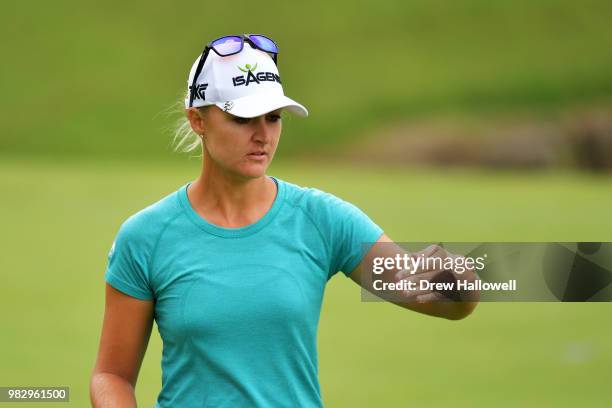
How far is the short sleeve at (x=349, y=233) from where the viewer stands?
138 inches

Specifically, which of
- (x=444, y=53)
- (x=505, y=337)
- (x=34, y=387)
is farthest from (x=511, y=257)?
(x=444, y=53)

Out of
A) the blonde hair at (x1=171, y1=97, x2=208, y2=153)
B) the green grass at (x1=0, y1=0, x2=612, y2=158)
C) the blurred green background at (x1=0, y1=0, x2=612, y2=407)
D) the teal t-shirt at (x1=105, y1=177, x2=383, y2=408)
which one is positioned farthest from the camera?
the green grass at (x1=0, y1=0, x2=612, y2=158)

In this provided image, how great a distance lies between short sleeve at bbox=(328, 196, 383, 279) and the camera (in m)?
3.51

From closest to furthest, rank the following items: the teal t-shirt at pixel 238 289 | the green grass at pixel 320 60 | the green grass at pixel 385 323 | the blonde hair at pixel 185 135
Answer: the teal t-shirt at pixel 238 289
the blonde hair at pixel 185 135
the green grass at pixel 385 323
the green grass at pixel 320 60

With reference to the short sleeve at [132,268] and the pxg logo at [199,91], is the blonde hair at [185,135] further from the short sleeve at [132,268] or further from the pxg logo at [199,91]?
the short sleeve at [132,268]

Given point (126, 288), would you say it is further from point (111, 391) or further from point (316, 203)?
point (316, 203)

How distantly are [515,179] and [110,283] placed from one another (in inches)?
799

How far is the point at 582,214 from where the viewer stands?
16.5 metres

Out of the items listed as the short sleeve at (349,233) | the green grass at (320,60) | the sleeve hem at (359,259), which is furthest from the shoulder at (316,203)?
the green grass at (320,60)

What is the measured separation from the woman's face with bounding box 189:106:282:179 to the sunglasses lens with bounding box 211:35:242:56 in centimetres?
18

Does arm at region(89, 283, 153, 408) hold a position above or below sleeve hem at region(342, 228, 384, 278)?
below

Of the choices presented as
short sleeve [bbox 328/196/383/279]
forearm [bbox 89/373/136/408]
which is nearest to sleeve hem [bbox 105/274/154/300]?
forearm [bbox 89/373/136/408]

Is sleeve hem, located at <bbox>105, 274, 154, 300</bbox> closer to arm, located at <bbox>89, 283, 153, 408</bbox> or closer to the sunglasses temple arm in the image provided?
arm, located at <bbox>89, 283, 153, 408</bbox>

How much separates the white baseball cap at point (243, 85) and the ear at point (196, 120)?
5 centimetres
